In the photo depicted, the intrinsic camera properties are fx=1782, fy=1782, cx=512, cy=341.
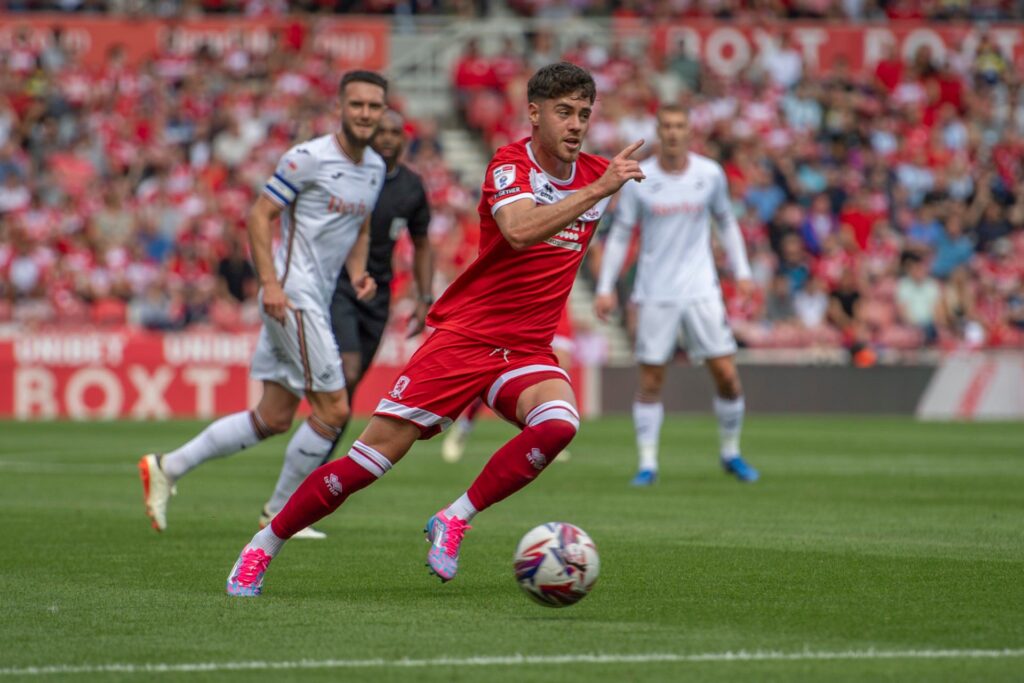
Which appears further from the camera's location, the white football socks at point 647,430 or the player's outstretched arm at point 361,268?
the white football socks at point 647,430

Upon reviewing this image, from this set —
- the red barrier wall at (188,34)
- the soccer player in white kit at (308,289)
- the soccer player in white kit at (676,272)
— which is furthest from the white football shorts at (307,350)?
the red barrier wall at (188,34)

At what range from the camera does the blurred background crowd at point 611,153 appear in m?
25.5

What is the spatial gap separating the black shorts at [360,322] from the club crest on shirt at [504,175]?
3657mm

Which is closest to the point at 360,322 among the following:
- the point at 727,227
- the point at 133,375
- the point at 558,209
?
the point at 727,227

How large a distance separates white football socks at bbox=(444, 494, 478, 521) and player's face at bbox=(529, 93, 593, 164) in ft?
4.95

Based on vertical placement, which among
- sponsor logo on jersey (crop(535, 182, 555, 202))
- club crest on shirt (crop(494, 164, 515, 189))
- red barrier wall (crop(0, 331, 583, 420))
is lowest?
red barrier wall (crop(0, 331, 583, 420))

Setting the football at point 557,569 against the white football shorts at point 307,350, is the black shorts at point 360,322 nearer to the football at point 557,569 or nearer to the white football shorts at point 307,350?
the white football shorts at point 307,350

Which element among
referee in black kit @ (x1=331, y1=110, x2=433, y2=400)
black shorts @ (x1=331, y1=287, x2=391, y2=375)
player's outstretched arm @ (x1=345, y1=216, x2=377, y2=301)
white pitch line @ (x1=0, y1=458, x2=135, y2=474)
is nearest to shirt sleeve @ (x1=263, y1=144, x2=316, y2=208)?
player's outstretched arm @ (x1=345, y1=216, x2=377, y2=301)

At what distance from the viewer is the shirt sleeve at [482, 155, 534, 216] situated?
737cm

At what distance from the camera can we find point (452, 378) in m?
7.57

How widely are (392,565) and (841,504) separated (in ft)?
14.4

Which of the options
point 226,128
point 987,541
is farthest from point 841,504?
point 226,128

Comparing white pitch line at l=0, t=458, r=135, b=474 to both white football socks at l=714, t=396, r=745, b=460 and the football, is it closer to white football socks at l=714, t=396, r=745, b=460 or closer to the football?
white football socks at l=714, t=396, r=745, b=460

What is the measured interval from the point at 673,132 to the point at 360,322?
3.62m
